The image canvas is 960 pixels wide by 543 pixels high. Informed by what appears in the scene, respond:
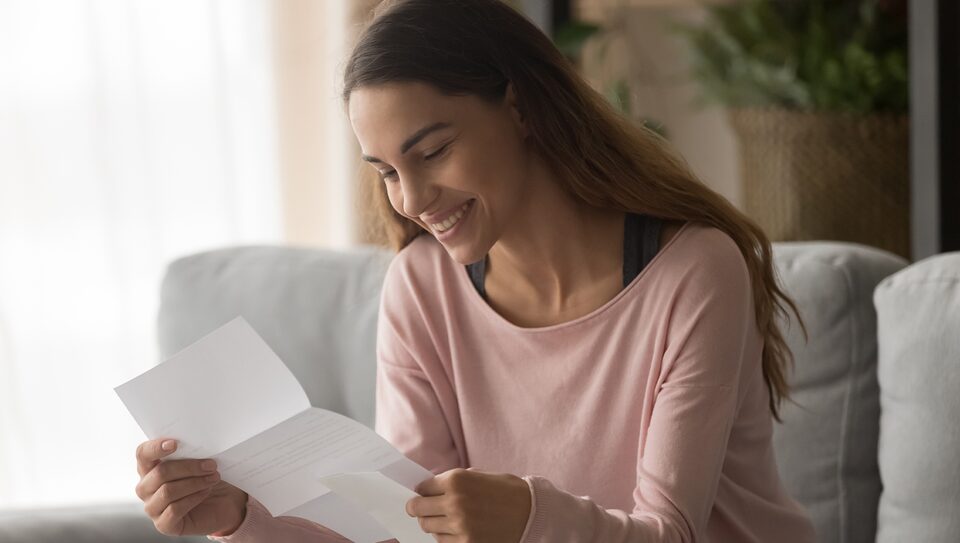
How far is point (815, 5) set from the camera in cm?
257

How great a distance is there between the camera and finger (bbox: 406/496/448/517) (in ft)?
3.64

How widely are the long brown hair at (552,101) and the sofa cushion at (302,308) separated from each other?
0.60m

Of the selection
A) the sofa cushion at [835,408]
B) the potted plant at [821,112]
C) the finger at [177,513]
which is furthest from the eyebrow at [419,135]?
the potted plant at [821,112]

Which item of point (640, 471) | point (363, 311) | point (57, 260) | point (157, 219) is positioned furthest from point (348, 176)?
point (640, 471)

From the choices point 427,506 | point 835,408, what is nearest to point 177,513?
point 427,506

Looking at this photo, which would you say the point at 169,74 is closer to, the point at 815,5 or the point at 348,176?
the point at 348,176

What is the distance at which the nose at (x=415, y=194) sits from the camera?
1.24 m

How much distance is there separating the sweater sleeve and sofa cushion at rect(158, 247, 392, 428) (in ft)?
2.08

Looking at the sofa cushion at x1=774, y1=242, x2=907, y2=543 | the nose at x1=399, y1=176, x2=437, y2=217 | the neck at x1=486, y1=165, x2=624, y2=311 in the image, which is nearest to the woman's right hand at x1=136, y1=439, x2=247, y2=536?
the nose at x1=399, y1=176, x2=437, y2=217

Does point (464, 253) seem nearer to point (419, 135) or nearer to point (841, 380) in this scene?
point (419, 135)

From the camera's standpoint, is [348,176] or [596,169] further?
[348,176]

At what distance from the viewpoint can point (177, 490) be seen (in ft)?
3.87

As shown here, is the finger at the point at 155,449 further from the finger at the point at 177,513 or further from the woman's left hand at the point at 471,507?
the woman's left hand at the point at 471,507

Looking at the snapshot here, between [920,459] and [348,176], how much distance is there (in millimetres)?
1721
